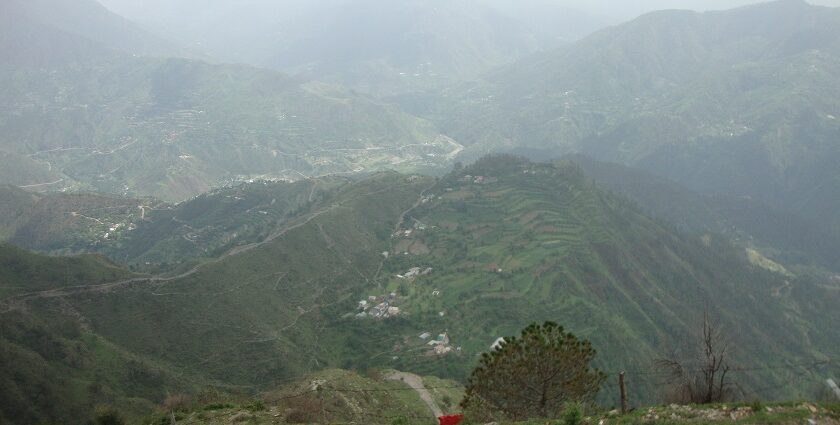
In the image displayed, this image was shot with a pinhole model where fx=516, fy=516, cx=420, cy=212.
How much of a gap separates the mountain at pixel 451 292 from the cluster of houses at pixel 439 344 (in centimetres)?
50

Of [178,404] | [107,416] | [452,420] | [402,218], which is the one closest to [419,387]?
[452,420]

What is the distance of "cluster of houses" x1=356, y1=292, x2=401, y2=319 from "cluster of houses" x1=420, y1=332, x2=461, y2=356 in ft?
32.2

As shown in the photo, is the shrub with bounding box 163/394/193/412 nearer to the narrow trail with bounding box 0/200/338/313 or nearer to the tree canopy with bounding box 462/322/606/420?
the tree canopy with bounding box 462/322/606/420

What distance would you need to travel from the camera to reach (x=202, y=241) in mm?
167250

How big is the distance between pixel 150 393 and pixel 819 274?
23117cm

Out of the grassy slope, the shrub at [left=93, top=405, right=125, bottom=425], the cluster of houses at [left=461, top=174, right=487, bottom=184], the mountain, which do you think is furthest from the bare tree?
the cluster of houses at [left=461, top=174, right=487, bottom=184]

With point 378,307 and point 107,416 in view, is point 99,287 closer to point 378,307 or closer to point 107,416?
point 378,307

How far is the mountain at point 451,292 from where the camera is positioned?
88.1 m

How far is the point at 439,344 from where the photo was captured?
99.4 metres

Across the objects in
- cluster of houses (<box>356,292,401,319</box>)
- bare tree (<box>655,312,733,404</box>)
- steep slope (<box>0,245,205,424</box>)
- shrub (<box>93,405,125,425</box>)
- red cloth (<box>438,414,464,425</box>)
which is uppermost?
bare tree (<box>655,312,733,404</box>)

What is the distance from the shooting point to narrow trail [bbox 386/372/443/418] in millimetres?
68812

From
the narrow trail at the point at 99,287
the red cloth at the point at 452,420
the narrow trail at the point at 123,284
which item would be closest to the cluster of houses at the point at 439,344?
the narrow trail at the point at 123,284

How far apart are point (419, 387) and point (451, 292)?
4653cm

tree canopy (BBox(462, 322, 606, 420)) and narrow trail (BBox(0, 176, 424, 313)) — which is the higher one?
tree canopy (BBox(462, 322, 606, 420))
